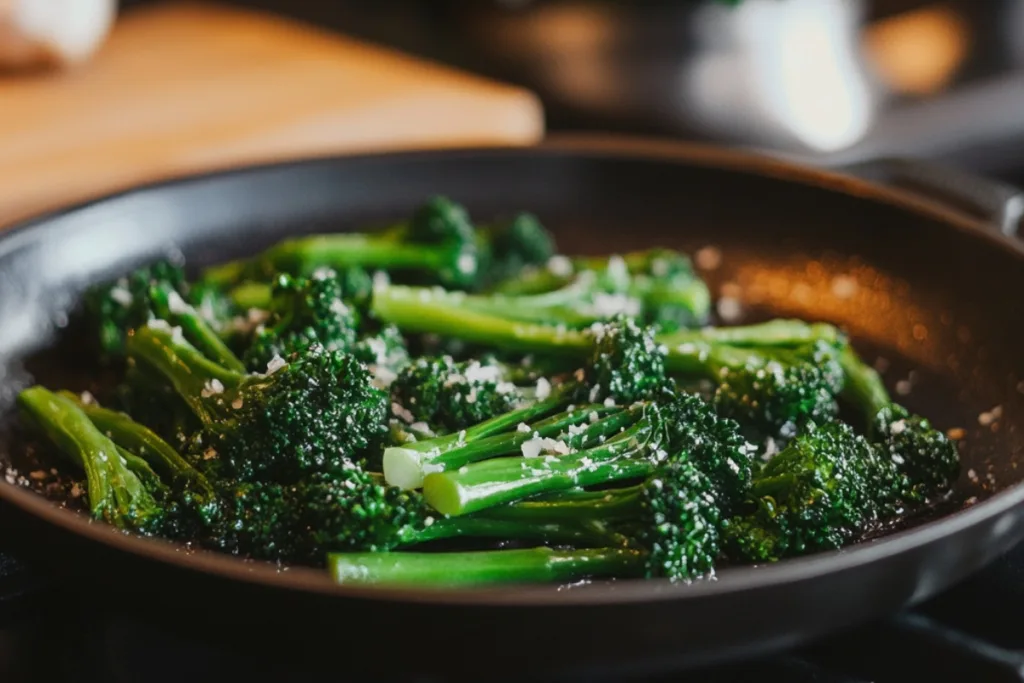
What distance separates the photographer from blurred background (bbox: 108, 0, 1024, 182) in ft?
7.95

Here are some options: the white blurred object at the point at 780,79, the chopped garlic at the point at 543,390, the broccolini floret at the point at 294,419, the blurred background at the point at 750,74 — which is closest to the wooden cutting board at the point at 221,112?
the blurred background at the point at 750,74

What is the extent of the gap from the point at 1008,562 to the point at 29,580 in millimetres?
947

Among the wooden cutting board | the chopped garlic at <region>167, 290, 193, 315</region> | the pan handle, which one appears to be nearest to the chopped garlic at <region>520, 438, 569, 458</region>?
the chopped garlic at <region>167, 290, 193, 315</region>

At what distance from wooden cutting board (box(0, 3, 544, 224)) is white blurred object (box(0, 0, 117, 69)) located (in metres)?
0.05

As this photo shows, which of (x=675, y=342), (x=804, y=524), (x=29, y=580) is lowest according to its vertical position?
(x=29, y=580)

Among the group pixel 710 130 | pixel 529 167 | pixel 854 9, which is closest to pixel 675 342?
pixel 529 167

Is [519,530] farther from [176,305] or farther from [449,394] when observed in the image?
[176,305]

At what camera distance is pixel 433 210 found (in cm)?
165

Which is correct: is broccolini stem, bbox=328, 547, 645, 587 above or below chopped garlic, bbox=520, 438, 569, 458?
below

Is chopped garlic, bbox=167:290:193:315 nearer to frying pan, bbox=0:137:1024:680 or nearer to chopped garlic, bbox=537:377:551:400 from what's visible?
frying pan, bbox=0:137:1024:680

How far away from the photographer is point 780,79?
2.51 meters

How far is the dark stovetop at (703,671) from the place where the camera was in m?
1.00

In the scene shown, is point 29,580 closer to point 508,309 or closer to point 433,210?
point 508,309

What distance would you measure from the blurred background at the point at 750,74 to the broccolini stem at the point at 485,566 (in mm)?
1556
